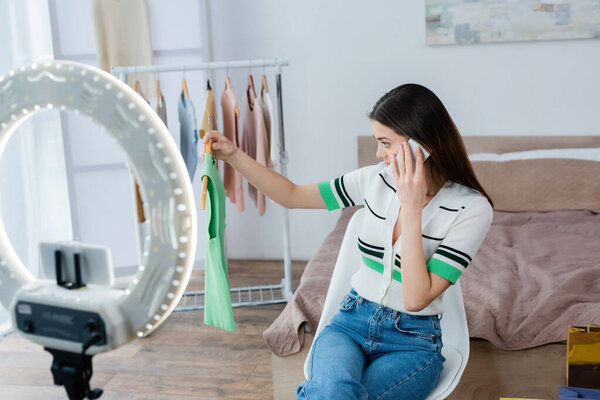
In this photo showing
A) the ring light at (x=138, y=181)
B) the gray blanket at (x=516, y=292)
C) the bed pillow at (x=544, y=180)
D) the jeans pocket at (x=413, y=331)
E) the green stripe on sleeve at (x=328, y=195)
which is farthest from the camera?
the bed pillow at (x=544, y=180)

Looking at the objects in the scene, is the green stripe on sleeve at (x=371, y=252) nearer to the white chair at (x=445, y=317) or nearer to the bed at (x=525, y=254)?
the white chair at (x=445, y=317)

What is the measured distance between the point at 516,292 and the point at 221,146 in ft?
3.66

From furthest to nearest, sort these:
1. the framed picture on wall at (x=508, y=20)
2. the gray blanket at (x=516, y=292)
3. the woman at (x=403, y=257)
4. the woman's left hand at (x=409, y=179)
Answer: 1. the framed picture on wall at (x=508, y=20)
2. the gray blanket at (x=516, y=292)
3. the woman at (x=403, y=257)
4. the woman's left hand at (x=409, y=179)

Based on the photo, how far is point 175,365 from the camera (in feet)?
8.13

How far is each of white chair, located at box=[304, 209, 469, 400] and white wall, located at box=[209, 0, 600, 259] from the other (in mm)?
1859

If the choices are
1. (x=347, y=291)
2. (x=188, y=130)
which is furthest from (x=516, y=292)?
(x=188, y=130)

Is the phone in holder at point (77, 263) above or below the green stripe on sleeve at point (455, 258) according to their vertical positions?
above

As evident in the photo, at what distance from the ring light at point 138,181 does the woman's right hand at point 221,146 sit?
0.89 metres

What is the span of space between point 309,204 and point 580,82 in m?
2.21

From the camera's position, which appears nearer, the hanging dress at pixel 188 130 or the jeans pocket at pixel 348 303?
the jeans pocket at pixel 348 303

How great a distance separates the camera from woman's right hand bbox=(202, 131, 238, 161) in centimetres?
148

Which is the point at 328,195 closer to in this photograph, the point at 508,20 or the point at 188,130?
the point at 188,130

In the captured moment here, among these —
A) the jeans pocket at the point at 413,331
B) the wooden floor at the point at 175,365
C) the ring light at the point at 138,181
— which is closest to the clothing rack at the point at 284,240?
the wooden floor at the point at 175,365

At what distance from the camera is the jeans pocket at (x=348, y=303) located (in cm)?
154
